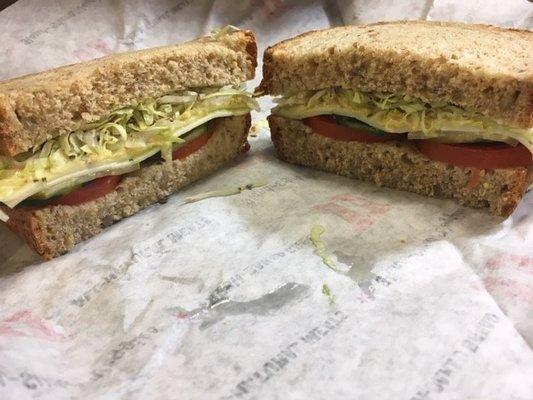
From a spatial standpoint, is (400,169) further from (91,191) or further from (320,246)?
(91,191)

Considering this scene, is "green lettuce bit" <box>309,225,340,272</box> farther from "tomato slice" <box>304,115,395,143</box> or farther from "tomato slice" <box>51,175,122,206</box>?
"tomato slice" <box>51,175,122,206</box>

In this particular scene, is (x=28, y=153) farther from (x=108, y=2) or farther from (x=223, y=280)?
(x=108, y=2)

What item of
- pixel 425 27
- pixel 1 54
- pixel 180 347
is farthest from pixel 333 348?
pixel 1 54

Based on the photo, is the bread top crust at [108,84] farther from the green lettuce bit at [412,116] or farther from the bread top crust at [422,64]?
the green lettuce bit at [412,116]

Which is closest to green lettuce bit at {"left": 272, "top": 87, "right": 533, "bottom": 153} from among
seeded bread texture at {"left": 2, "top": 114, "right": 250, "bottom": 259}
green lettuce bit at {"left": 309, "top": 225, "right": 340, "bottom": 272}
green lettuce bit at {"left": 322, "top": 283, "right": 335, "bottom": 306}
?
seeded bread texture at {"left": 2, "top": 114, "right": 250, "bottom": 259}

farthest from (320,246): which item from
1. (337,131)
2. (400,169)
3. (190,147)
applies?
(190,147)
